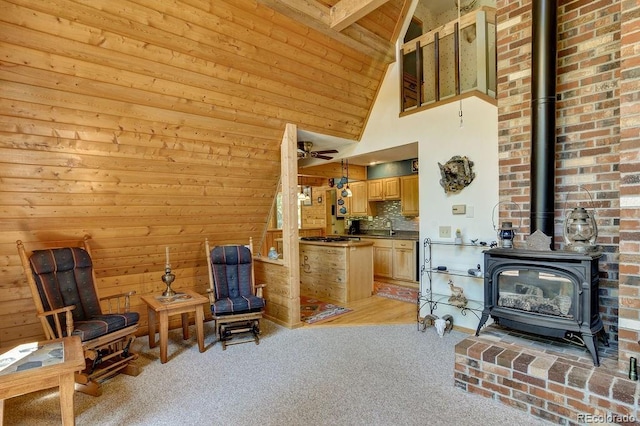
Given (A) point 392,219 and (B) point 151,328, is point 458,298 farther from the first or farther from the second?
(A) point 392,219

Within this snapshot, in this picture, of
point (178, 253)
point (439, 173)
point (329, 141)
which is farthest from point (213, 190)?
point (439, 173)

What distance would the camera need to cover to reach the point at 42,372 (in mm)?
1981

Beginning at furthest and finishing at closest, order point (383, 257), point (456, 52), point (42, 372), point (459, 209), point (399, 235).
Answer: point (399, 235), point (383, 257), point (456, 52), point (459, 209), point (42, 372)

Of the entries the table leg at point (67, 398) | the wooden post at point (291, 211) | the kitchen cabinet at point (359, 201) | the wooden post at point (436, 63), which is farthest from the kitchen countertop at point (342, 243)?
the table leg at point (67, 398)

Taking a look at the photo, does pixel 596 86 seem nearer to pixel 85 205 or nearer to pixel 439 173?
pixel 439 173

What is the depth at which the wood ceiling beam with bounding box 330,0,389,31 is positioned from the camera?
10.2 ft

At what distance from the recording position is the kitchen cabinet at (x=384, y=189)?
22.7 feet

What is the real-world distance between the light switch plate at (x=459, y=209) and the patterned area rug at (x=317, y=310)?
2.05m

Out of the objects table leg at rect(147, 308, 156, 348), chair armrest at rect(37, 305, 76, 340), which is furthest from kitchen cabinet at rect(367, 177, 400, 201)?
chair armrest at rect(37, 305, 76, 340)

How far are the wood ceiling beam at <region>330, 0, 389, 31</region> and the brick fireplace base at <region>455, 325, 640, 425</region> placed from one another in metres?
3.07

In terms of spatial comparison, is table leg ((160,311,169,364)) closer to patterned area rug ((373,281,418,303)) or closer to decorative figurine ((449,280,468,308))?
decorative figurine ((449,280,468,308))

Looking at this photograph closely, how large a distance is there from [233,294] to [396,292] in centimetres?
299

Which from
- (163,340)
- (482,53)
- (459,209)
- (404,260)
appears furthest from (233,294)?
(482,53)

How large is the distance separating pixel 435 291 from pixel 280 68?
10.5 feet
